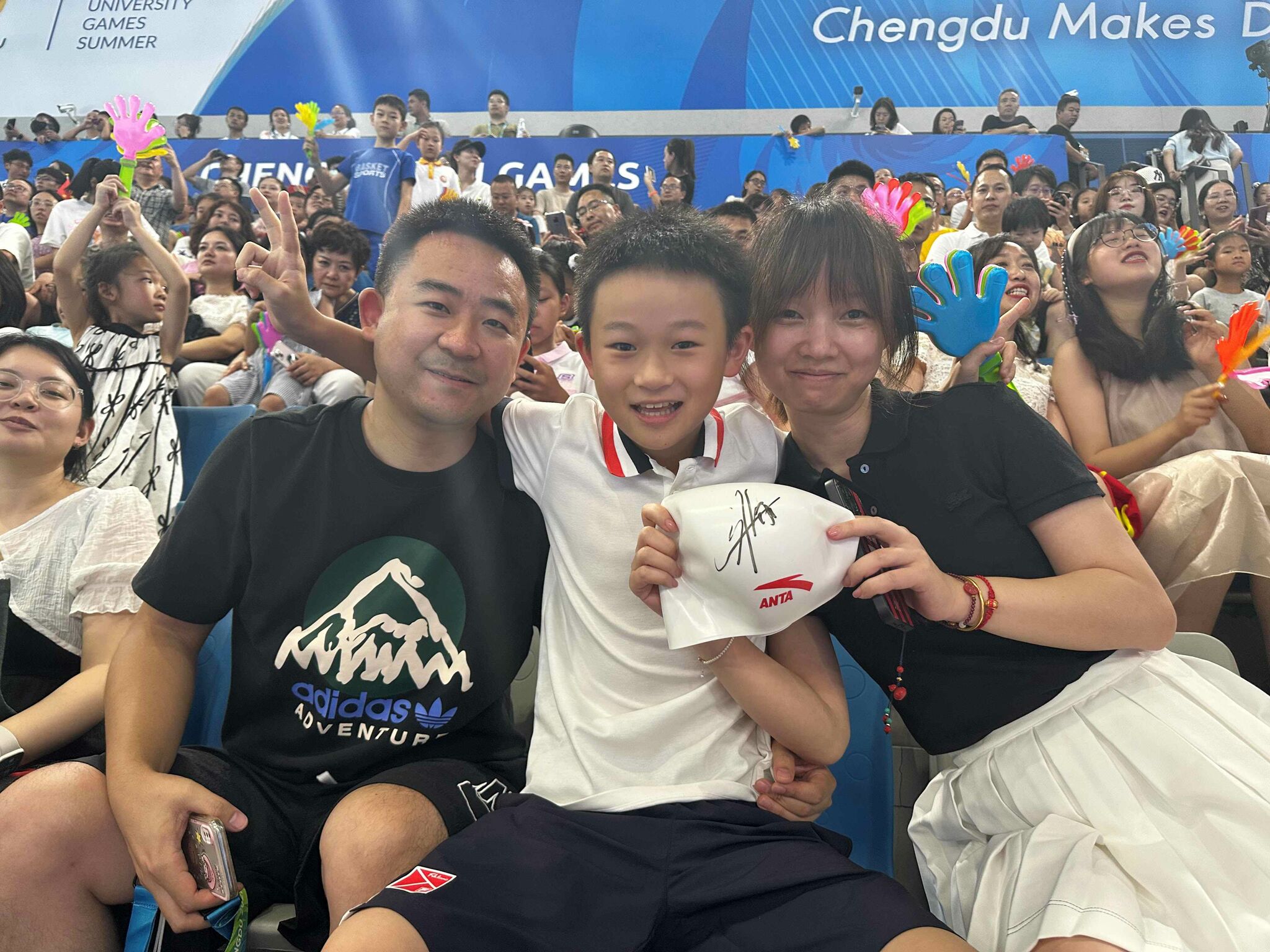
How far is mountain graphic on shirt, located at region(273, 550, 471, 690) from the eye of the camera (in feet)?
4.20

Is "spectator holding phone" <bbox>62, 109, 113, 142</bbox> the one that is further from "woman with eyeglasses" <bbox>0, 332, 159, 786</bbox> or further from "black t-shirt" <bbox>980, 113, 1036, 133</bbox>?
"woman with eyeglasses" <bbox>0, 332, 159, 786</bbox>

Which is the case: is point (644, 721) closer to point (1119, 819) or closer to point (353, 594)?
point (353, 594)

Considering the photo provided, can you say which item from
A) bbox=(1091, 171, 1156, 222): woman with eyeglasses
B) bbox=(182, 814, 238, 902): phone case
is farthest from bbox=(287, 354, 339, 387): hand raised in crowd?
bbox=(1091, 171, 1156, 222): woman with eyeglasses

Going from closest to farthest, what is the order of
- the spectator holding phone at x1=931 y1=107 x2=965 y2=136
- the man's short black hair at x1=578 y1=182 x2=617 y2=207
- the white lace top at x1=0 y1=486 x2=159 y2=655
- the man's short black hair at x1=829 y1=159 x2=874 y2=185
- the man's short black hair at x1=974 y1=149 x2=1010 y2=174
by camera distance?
the white lace top at x1=0 y1=486 x2=159 y2=655 < the man's short black hair at x1=829 y1=159 x2=874 y2=185 < the man's short black hair at x1=578 y1=182 x2=617 y2=207 < the man's short black hair at x1=974 y1=149 x2=1010 y2=174 < the spectator holding phone at x1=931 y1=107 x2=965 y2=136

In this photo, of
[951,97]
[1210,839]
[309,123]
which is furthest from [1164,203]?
[309,123]

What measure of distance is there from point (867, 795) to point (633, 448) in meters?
0.73

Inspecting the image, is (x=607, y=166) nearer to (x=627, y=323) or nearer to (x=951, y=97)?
(x=951, y=97)

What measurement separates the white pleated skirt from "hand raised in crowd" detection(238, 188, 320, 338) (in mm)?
1257

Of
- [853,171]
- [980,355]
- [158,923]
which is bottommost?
[158,923]

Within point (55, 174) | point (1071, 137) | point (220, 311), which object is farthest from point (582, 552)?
point (55, 174)

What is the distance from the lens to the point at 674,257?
1.27 metres

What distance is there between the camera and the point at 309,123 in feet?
21.0

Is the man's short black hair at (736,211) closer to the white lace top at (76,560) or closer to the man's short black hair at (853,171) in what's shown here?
Result: the man's short black hair at (853,171)

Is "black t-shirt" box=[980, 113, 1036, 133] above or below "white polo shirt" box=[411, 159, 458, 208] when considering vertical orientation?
above
